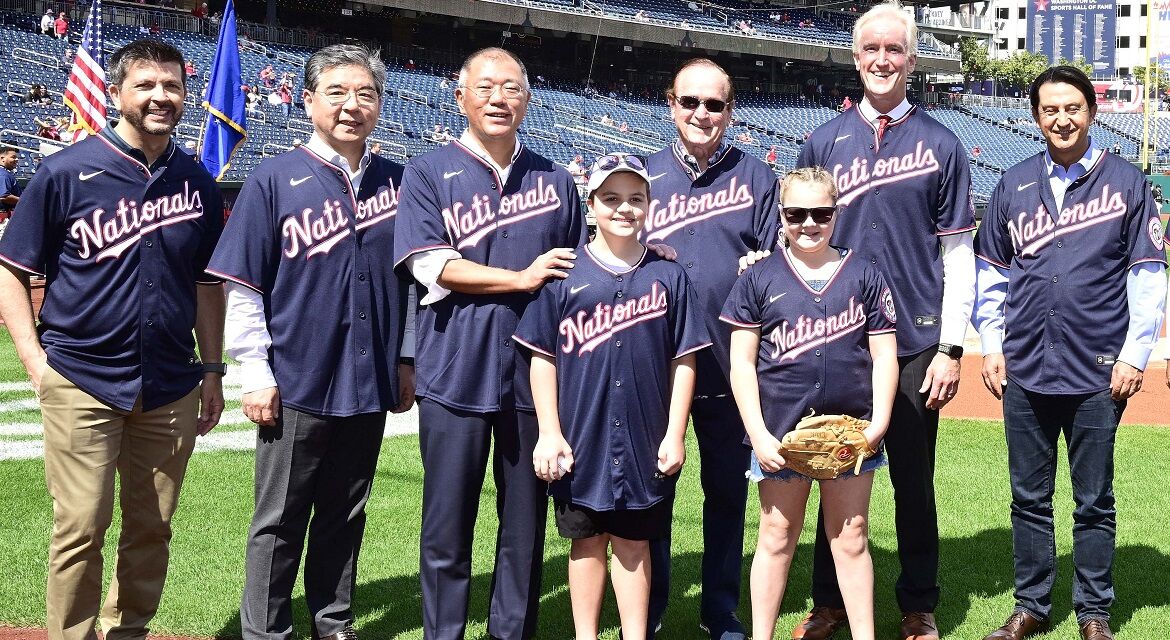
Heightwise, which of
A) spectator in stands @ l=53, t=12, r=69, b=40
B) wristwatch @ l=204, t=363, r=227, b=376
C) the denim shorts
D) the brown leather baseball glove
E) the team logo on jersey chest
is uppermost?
spectator in stands @ l=53, t=12, r=69, b=40

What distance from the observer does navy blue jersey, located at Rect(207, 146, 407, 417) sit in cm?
402

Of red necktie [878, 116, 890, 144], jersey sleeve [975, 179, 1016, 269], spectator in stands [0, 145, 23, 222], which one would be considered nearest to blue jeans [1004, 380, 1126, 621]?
jersey sleeve [975, 179, 1016, 269]

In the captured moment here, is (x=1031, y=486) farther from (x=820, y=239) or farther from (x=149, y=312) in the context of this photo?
(x=149, y=312)

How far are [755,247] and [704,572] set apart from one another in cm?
129

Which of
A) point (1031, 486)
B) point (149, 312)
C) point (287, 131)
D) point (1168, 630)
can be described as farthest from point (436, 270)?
point (287, 131)

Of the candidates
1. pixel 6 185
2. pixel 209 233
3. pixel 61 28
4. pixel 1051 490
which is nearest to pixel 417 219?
pixel 209 233

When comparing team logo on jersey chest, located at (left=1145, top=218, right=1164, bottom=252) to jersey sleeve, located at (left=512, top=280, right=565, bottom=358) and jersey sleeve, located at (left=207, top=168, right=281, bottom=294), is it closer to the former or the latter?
jersey sleeve, located at (left=512, top=280, right=565, bottom=358)

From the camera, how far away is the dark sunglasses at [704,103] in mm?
4289

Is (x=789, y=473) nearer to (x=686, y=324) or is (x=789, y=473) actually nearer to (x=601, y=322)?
(x=686, y=324)

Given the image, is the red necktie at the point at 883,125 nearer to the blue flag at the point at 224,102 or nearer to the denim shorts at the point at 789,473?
the denim shorts at the point at 789,473

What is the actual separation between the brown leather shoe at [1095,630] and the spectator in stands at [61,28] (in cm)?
2863

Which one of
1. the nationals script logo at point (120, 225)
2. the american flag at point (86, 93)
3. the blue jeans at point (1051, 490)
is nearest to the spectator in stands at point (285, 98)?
the american flag at point (86, 93)

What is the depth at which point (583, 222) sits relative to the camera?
167 inches

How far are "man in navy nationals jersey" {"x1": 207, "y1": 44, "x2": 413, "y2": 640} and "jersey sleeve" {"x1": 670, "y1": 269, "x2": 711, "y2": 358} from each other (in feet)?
3.50
